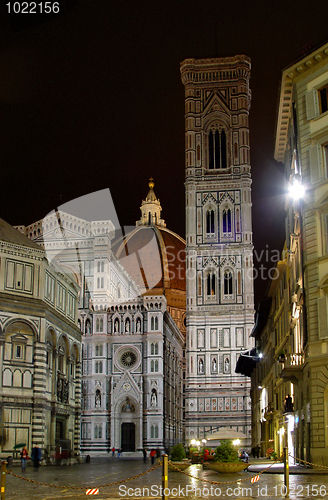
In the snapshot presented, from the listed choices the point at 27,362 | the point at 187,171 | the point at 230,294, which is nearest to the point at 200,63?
the point at 187,171

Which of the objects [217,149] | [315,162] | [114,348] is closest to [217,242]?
[217,149]

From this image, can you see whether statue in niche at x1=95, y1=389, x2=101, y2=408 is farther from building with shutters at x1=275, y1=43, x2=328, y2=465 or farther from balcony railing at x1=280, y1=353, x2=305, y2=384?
balcony railing at x1=280, y1=353, x2=305, y2=384

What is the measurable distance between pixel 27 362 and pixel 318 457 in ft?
52.9

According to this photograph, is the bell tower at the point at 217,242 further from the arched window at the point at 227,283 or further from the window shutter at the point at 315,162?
the window shutter at the point at 315,162

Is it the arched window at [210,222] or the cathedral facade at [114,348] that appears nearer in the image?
the cathedral facade at [114,348]

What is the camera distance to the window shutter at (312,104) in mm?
25625

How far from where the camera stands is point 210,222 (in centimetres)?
7738

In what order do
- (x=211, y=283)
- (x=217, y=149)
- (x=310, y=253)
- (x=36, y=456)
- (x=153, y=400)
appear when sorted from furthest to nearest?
(x=217, y=149) → (x=211, y=283) → (x=153, y=400) → (x=36, y=456) → (x=310, y=253)

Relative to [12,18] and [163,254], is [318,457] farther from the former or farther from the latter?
[163,254]

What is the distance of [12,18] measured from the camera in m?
13.9

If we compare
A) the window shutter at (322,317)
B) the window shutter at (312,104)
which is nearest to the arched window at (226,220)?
the window shutter at (312,104)

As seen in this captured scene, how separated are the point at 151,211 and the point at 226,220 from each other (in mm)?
51437

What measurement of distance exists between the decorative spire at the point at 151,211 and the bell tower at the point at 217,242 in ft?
151

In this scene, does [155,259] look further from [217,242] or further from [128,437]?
[128,437]
